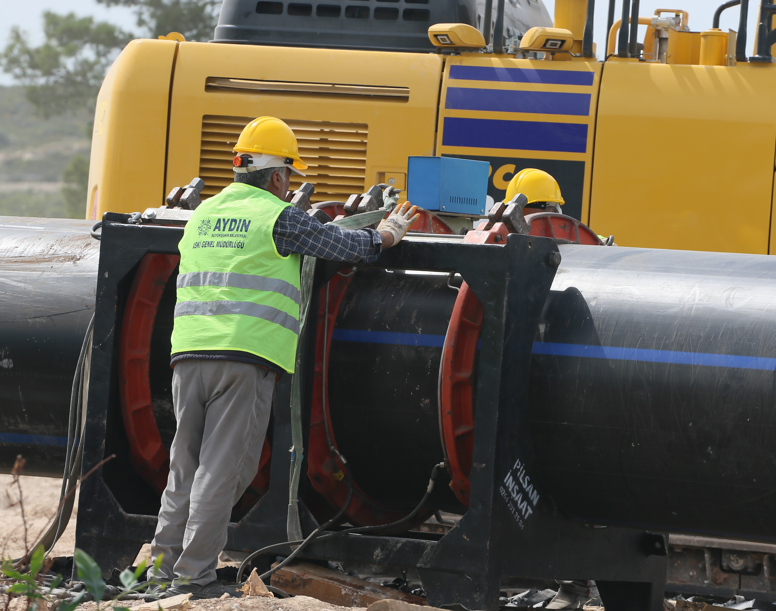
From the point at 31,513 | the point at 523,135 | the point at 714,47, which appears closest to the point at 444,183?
the point at 523,135

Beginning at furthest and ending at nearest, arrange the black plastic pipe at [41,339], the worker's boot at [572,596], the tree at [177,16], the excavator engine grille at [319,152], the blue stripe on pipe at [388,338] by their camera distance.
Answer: the tree at [177,16] < the excavator engine grille at [319,152] < the worker's boot at [572,596] < the black plastic pipe at [41,339] < the blue stripe on pipe at [388,338]

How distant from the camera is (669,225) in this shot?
5961 mm

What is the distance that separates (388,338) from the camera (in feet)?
13.0

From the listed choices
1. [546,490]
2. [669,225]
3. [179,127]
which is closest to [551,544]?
[546,490]

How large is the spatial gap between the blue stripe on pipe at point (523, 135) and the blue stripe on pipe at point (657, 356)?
2.55 m

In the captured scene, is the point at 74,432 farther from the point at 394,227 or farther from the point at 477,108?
the point at 477,108

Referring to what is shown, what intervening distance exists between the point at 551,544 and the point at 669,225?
2628 mm

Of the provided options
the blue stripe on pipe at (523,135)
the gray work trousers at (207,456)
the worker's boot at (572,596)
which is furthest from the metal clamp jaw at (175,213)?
the worker's boot at (572,596)

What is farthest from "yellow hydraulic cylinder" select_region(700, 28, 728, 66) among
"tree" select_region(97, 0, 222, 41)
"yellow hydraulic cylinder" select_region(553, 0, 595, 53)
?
"tree" select_region(97, 0, 222, 41)

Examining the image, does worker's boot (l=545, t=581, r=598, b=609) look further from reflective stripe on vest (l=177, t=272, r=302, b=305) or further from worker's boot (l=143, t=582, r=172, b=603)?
reflective stripe on vest (l=177, t=272, r=302, b=305)

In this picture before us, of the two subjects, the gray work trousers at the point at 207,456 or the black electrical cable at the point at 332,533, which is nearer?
the gray work trousers at the point at 207,456

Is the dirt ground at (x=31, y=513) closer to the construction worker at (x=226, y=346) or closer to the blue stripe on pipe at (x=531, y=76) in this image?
the construction worker at (x=226, y=346)

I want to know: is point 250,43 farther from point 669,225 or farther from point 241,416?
Answer: point 241,416

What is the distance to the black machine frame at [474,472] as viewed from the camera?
3596mm
